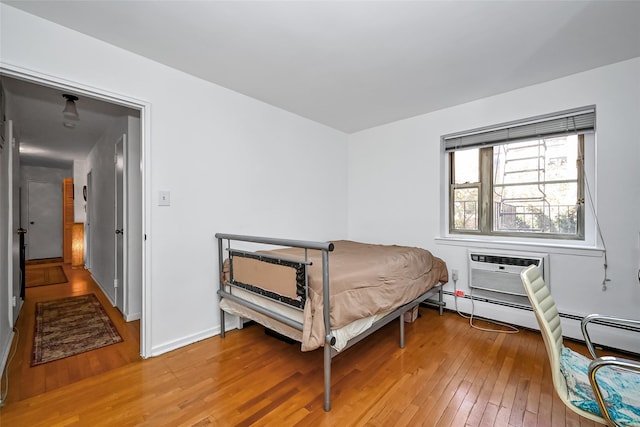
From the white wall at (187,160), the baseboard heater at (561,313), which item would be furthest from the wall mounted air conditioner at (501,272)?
the white wall at (187,160)

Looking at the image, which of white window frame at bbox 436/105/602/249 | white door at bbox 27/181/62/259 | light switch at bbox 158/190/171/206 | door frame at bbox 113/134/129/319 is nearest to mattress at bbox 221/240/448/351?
light switch at bbox 158/190/171/206

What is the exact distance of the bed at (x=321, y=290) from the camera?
1.58m

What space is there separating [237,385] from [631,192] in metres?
3.22

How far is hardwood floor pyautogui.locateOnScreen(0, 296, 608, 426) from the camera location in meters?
1.47

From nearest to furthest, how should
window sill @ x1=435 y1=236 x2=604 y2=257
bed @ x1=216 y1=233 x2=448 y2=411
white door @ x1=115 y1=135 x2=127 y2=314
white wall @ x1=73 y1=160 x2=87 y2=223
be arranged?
bed @ x1=216 y1=233 x2=448 y2=411 < window sill @ x1=435 y1=236 x2=604 y2=257 < white door @ x1=115 y1=135 x2=127 y2=314 < white wall @ x1=73 y1=160 x2=87 y2=223

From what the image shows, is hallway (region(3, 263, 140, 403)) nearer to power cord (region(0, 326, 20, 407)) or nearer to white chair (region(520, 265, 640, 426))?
power cord (region(0, 326, 20, 407))

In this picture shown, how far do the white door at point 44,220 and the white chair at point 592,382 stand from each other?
29.2 feet

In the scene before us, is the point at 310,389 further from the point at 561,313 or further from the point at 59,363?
the point at 561,313

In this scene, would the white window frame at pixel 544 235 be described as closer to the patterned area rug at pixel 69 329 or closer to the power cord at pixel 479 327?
the power cord at pixel 479 327

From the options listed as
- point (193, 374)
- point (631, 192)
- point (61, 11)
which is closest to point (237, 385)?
point (193, 374)

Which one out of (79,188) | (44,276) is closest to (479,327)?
(44,276)

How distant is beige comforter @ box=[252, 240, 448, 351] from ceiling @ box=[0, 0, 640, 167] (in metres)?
1.54

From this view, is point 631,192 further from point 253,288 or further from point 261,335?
point 261,335

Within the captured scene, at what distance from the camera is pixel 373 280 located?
1947mm
